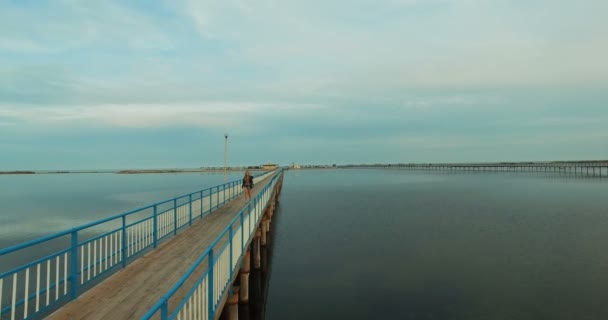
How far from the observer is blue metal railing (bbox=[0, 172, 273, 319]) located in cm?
591

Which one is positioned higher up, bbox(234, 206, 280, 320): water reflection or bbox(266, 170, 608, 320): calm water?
bbox(266, 170, 608, 320): calm water

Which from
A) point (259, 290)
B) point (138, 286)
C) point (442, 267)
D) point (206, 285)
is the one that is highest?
point (206, 285)

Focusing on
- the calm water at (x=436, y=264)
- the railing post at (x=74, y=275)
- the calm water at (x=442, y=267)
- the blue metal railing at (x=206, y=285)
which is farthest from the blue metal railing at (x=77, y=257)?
the calm water at (x=442, y=267)

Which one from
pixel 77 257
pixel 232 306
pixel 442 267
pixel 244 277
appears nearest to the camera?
pixel 77 257

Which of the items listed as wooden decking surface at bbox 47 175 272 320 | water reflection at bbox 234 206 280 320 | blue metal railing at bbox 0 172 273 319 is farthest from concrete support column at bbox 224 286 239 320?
blue metal railing at bbox 0 172 273 319

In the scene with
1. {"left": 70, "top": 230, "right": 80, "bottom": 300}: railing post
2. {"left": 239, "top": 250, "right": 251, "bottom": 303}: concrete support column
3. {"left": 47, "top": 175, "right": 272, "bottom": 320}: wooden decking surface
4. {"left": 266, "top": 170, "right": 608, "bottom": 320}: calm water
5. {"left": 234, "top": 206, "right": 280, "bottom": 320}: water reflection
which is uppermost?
{"left": 70, "top": 230, "right": 80, "bottom": 300}: railing post

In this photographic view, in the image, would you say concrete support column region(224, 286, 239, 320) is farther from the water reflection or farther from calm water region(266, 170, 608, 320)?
calm water region(266, 170, 608, 320)

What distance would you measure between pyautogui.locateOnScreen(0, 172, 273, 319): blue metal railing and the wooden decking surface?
1.24 ft

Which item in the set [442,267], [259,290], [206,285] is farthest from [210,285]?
[442,267]

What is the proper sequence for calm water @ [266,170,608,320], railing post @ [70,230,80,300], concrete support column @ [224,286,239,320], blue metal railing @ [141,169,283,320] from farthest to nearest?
1. calm water @ [266,170,608,320]
2. concrete support column @ [224,286,239,320]
3. railing post @ [70,230,80,300]
4. blue metal railing @ [141,169,283,320]

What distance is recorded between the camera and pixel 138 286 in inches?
274

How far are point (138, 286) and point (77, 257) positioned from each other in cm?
126

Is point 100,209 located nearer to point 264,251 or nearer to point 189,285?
point 264,251

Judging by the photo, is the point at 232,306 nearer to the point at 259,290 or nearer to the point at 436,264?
the point at 259,290
